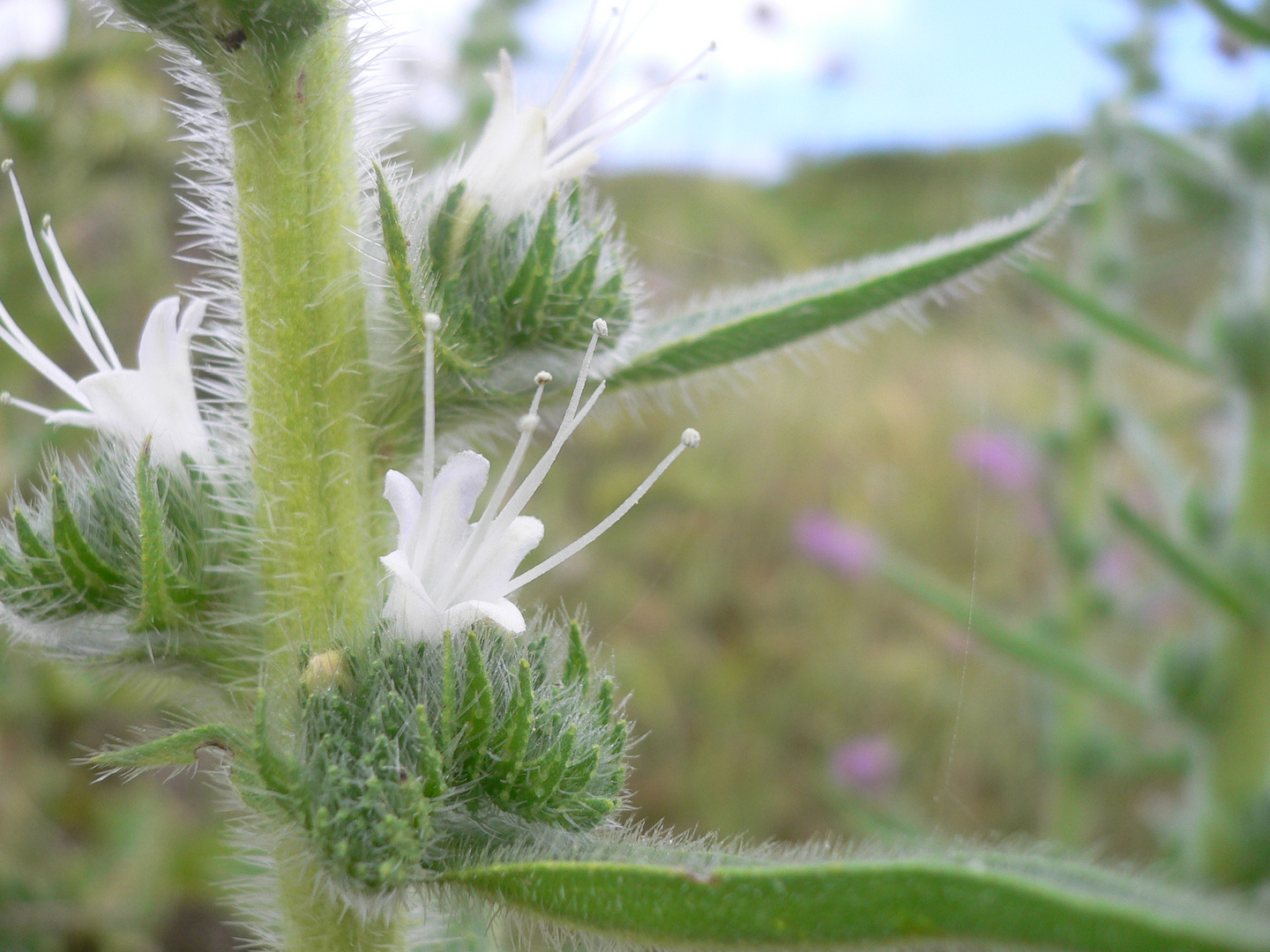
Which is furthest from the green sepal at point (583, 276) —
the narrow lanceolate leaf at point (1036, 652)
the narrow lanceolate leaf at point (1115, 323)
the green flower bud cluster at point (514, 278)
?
the narrow lanceolate leaf at point (1036, 652)

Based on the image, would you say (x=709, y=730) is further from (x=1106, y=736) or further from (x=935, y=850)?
(x=935, y=850)

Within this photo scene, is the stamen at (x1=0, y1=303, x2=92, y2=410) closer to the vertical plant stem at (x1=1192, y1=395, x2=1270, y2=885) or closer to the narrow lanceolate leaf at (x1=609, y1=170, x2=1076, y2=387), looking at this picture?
the narrow lanceolate leaf at (x1=609, y1=170, x2=1076, y2=387)

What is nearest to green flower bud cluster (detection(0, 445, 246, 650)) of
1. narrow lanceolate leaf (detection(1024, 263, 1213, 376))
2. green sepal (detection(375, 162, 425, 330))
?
green sepal (detection(375, 162, 425, 330))

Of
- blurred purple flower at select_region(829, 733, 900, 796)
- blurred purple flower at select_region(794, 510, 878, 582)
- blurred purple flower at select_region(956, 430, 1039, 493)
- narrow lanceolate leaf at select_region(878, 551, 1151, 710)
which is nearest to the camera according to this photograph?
narrow lanceolate leaf at select_region(878, 551, 1151, 710)

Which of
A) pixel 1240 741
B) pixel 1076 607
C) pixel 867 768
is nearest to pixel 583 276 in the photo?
pixel 1240 741

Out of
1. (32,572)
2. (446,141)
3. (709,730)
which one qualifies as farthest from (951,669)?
(32,572)

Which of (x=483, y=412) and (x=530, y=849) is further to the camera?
(x=483, y=412)

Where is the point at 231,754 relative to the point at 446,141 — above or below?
below
